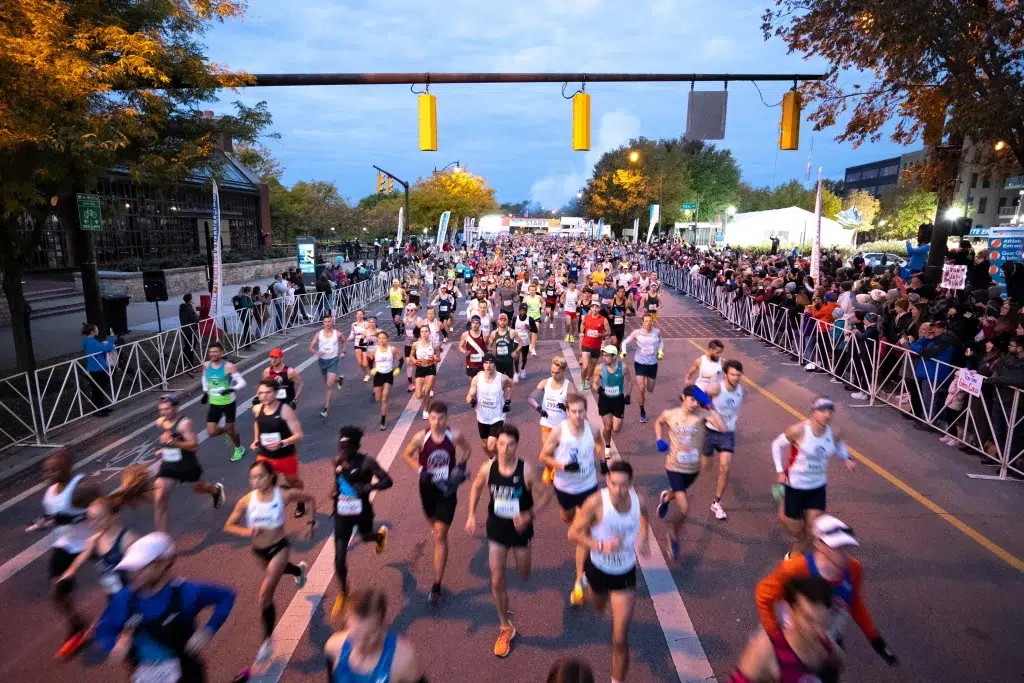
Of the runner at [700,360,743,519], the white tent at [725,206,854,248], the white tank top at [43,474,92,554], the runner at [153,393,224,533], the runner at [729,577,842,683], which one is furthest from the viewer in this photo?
the white tent at [725,206,854,248]

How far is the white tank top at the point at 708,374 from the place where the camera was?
751cm

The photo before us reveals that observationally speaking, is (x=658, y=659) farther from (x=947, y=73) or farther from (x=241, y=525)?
(x=947, y=73)

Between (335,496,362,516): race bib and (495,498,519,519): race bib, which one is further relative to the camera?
(335,496,362,516): race bib

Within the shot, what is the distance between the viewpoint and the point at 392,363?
9844 mm

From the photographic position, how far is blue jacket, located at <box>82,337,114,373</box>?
10539 mm

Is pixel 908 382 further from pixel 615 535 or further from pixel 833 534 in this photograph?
pixel 615 535

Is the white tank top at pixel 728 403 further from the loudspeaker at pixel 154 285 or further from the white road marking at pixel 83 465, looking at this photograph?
the loudspeaker at pixel 154 285

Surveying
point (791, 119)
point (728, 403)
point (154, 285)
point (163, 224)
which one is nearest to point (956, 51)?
point (791, 119)

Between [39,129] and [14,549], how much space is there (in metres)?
5.89

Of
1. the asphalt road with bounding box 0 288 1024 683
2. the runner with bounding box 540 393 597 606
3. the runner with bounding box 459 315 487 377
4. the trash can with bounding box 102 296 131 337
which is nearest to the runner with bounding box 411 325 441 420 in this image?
the runner with bounding box 459 315 487 377

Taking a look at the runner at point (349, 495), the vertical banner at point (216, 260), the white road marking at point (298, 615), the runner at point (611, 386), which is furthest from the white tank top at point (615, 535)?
the vertical banner at point (216, 260)

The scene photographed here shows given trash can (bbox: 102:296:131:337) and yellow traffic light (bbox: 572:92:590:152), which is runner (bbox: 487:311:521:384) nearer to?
yellow traffic light (bbox: 572:92:590:152)

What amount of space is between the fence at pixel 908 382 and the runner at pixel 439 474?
282 inches

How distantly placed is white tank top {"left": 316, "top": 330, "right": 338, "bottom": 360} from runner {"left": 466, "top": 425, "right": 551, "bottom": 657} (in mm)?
6359
